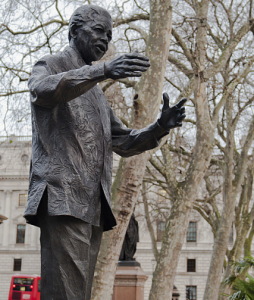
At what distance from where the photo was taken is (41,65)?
8.92 feet

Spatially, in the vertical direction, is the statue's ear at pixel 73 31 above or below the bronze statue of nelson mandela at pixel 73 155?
above

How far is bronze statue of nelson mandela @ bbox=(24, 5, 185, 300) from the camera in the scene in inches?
97.3

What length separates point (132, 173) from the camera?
9047mm

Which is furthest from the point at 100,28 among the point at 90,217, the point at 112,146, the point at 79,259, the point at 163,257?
the point at 163,257

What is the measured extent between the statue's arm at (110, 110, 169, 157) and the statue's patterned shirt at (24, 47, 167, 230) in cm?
22

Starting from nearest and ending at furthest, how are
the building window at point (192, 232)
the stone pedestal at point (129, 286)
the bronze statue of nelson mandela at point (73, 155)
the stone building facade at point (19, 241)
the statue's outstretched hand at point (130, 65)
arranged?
the statue's outstretched hand at point (130, 65)
the bronze statue of nelson mandela at point (73, 155)
the stone pedestal at point (129, 286)
the building window at point (192, 232)
the stone building facade at point (19, 241)

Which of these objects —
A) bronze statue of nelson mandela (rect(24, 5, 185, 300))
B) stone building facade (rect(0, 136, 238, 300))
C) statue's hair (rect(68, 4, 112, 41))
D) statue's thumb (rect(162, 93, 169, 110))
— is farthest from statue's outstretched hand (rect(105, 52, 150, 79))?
stone building facade (rect(0, 136, 238, 300))

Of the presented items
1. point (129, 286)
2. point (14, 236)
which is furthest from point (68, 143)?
point (14, 236)

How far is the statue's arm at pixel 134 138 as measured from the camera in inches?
118

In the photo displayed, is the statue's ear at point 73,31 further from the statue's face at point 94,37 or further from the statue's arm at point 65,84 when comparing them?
the statue's arm at point 65,84

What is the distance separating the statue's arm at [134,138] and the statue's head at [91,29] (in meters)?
0.48

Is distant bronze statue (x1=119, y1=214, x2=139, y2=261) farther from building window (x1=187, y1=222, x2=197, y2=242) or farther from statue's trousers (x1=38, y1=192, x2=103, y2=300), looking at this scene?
building window (x1=187, y1=222, x2=197, y2=242)

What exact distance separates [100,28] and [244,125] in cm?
1915

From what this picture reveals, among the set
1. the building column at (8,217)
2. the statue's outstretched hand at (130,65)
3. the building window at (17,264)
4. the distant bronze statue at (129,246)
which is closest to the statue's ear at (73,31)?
the statue's outstretched hand at (130,65)
